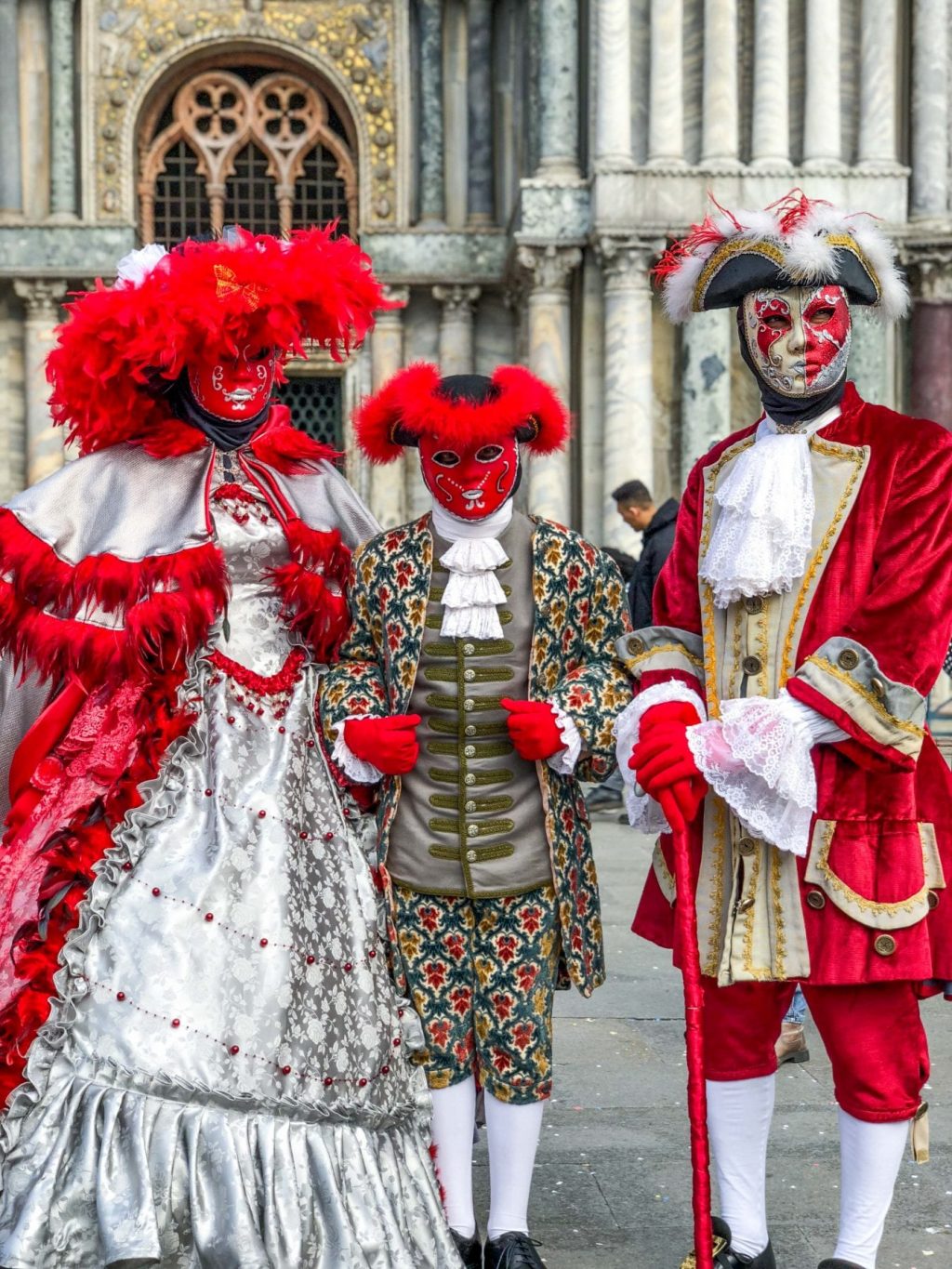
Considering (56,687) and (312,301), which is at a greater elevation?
(312,301)

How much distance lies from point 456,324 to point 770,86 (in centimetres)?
324

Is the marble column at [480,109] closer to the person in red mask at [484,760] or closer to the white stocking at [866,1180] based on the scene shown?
the person in red mask at [484,760]

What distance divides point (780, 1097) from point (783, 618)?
1.91 meters

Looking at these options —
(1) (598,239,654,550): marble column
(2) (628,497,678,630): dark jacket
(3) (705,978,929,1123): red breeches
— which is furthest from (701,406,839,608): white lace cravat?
(1) (598,239,654,550): marble column

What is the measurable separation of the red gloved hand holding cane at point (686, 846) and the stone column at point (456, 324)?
10.5m

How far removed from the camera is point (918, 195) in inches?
466

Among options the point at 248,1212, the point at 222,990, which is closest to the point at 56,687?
the point at 222,990

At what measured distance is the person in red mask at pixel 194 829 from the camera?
114 inches

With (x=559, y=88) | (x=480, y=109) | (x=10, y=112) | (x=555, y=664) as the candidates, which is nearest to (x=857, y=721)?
(x=555, y=664)

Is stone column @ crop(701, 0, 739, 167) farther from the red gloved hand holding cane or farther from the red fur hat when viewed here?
the red gloved hand holding cane

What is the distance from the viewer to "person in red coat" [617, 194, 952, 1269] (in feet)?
9.70

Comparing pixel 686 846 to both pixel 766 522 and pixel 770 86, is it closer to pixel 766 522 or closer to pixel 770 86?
pixel 766 522

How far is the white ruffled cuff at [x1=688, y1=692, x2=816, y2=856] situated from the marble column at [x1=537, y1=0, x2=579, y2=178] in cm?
959

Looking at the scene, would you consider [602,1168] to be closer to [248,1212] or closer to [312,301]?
[248,1212]
